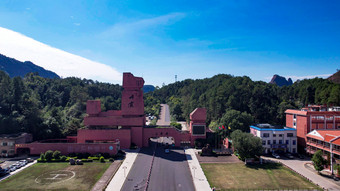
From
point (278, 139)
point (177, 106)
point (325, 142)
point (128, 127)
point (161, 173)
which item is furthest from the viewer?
point (177, 106)

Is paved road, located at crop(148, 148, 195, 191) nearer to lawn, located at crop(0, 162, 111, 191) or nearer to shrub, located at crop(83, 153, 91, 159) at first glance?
lawn, located at crop(0, 162, 111, 191)

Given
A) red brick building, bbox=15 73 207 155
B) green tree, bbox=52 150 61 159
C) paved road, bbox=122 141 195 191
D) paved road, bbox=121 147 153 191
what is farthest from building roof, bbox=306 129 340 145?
green tree, bbox=52 150 61 159

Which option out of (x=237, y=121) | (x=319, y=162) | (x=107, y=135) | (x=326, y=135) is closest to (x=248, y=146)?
(x=319, y=162)

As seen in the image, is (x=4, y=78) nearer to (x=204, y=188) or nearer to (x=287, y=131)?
(x=204, y=188)

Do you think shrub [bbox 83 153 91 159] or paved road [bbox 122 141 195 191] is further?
shrub [bbox 83 153 91 159]

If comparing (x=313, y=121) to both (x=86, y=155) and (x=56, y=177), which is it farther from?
(x=56, y=177)

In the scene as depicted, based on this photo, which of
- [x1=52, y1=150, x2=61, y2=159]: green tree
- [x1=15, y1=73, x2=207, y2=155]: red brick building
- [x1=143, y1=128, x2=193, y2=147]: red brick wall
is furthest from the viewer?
[x1=143, y1=128, x2=193, y2=147]: red brick wall

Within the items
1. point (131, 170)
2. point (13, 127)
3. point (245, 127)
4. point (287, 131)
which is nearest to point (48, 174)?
point (131, 170)
